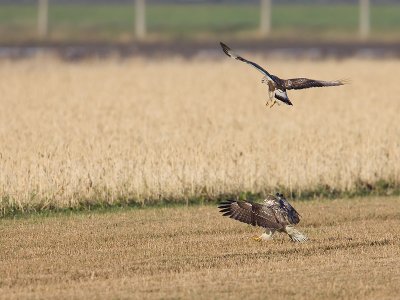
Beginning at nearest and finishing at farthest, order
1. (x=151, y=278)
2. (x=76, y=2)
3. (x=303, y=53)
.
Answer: (x=151, y=278) → (x=303, y=53) → (x=76, y=2)

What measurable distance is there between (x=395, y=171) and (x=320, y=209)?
110 inches

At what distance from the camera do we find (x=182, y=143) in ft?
70.1

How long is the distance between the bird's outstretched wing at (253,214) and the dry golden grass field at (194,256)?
332 millimetres

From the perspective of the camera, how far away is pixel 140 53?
5384 centimetres

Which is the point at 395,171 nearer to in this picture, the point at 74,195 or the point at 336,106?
the point at 74,195

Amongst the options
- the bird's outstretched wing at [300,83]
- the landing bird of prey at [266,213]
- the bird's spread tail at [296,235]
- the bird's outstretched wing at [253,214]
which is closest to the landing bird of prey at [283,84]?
the bird's outstretched wing at [300,83]

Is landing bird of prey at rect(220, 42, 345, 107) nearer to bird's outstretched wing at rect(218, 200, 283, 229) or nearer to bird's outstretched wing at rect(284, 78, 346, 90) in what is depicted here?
bird's outstretched wing at rect(284, 78, 346, 90)

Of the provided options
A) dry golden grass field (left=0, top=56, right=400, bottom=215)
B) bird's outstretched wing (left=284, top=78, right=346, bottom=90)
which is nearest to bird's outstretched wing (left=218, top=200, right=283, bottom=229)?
bird's outstretched wing (left=284, top=78, right=346, bottom=90)

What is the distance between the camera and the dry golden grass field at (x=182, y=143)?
62.1 feet

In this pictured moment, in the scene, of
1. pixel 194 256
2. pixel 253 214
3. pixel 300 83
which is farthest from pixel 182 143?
pixel 194 256

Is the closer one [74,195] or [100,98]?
[74,195]

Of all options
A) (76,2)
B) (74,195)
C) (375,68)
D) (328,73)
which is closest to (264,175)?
(74,195)

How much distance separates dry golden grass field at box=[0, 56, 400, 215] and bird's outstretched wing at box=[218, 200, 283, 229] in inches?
162

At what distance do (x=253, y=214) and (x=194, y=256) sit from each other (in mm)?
998
